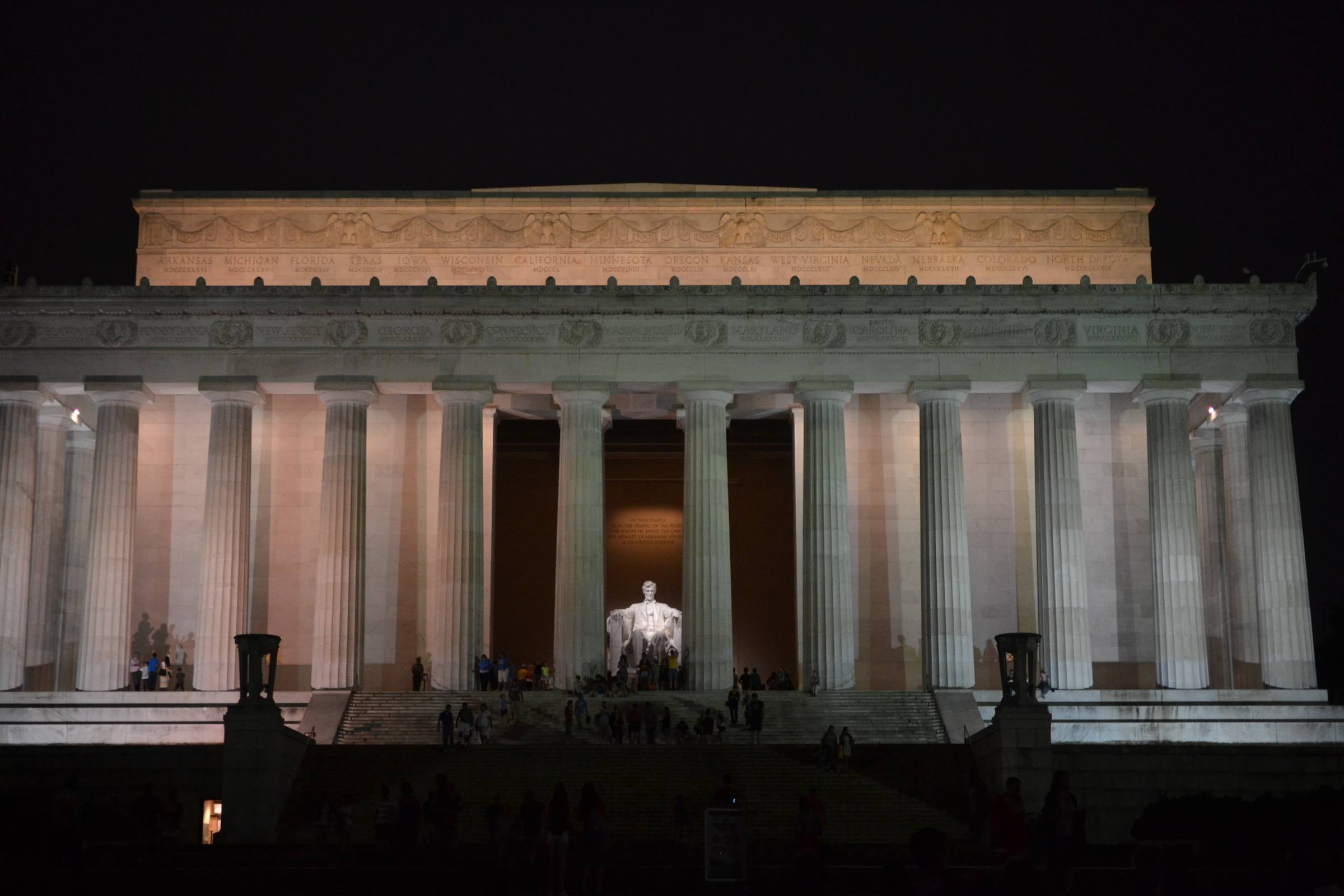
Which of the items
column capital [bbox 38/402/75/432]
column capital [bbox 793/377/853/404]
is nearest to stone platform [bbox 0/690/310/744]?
column capital [bbox 38/402/75/432]

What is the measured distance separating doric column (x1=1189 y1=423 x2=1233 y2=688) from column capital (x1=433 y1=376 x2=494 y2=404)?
22.8 meters

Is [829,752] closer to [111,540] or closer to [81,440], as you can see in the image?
[111,540]

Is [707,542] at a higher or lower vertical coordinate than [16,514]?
lower

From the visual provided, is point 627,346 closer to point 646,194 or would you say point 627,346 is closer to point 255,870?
point 646,194

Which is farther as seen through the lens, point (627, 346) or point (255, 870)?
point (627, 346)

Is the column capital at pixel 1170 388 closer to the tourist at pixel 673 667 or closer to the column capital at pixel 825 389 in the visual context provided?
the column capital at pixel 825 389

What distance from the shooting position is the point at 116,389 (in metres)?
51.9

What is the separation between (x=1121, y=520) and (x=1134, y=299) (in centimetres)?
818

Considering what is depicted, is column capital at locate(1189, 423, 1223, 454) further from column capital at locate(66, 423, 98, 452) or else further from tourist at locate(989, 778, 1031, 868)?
column capital at locate(66, 423, 98, 452)

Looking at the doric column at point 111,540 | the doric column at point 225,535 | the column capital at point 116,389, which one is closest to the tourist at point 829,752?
the doric column at point 225,535

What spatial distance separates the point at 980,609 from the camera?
55500 millimetres

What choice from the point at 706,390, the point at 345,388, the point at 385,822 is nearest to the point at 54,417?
the point at 345,388

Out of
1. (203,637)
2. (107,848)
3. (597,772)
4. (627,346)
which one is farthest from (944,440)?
(107,848)

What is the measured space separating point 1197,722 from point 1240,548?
6.75 m
